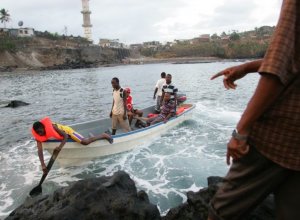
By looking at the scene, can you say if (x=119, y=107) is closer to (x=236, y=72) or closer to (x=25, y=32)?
(x=236, y=72)

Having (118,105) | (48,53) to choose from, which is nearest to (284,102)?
(118,105)

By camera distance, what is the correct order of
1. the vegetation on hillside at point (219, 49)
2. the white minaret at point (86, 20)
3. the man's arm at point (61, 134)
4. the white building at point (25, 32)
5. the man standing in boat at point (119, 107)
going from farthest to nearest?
the vegetation on hillside at point (219, 49), the white minaret at point (86, 20), the white building at point (25, 32), the man standing in boat at point (119, 107), the man's arm at point (61, 134)

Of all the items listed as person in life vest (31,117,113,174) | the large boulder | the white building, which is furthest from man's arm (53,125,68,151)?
the white building

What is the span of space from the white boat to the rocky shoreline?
345 centimetres

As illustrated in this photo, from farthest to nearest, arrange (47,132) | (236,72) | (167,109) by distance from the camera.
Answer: (167,109) < (47,132) < (236,72)

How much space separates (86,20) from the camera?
128250 millimetres

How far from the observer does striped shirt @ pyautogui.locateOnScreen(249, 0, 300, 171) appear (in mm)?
1746

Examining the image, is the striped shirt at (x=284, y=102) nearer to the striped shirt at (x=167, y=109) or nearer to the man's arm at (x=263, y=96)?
the man's arm at (x=263, y=96)

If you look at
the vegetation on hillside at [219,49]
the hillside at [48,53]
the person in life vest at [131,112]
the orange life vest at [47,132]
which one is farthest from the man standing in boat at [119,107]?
the vegetation on hillside at [219,49]

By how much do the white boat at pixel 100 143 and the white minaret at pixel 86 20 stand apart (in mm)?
123113

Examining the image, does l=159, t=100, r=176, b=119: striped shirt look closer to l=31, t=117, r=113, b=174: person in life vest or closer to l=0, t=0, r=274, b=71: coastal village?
l=31, t=117, r=113, b=174: person in life vest

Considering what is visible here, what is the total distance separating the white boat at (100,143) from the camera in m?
9.29

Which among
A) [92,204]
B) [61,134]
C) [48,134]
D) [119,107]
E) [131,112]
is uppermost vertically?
[119,107]

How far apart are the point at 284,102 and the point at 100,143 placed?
846cm
